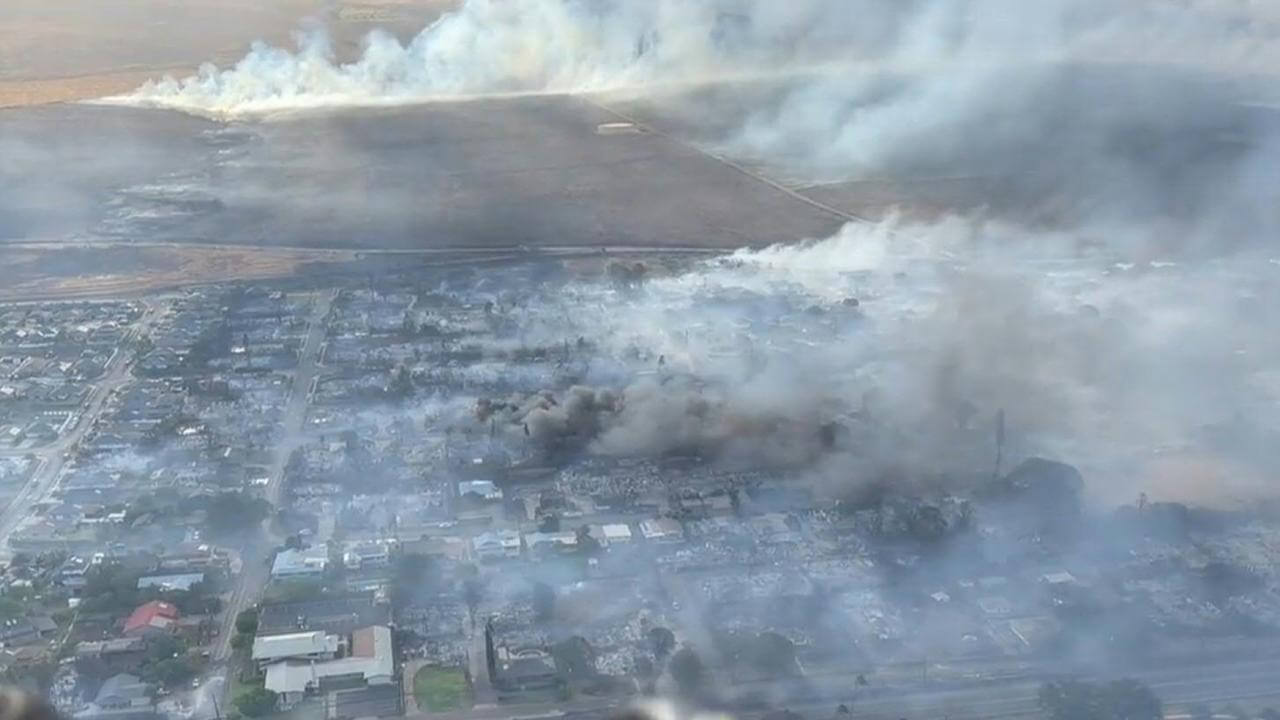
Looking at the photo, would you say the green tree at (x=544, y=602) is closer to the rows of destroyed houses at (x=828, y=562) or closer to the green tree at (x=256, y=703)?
the rows of destroyed houses at (x=828, y=562)

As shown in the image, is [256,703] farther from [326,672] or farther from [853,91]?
[853,91]

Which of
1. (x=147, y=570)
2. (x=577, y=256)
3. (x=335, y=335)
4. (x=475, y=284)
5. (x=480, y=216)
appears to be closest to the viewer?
(x=147, y=570)

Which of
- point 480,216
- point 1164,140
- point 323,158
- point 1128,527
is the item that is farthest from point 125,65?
point 1128,527

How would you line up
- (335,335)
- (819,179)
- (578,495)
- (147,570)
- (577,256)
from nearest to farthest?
1. (147,570)
2. (578,495)
3. (335,335)
4. (577,256)
5. (819,179)

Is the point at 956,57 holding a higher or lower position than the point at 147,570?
higher

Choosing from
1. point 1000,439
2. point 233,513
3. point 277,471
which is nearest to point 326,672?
point 233,513

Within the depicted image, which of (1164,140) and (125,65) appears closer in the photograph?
(1164,140)

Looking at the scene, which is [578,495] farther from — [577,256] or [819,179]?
[819,179]
